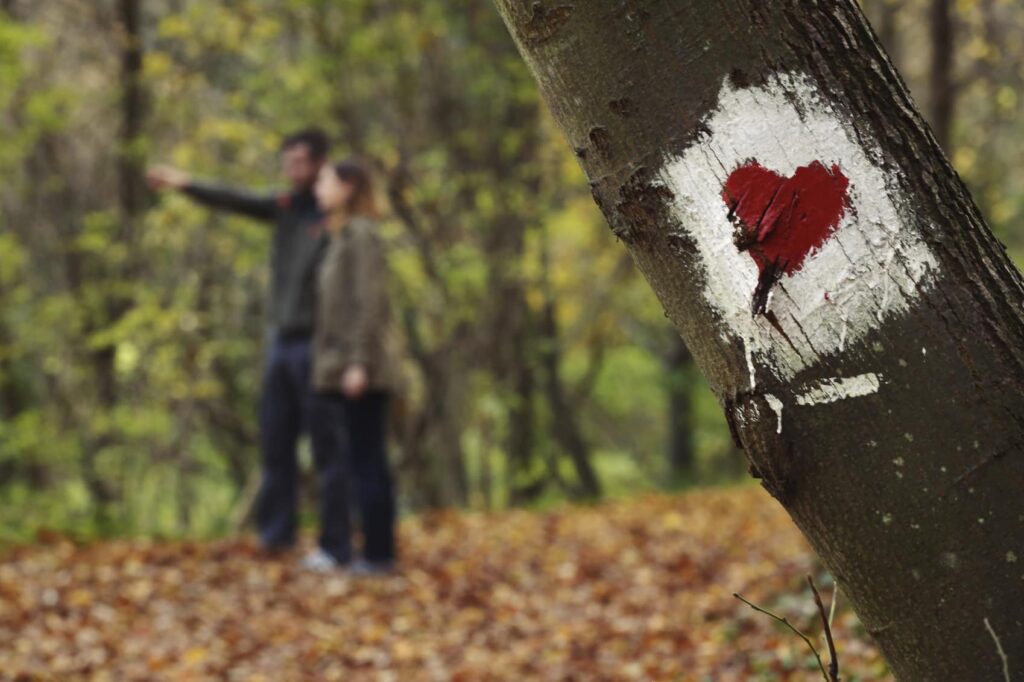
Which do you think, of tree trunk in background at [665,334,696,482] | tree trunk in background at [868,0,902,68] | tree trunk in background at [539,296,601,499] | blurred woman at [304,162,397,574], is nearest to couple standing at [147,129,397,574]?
blurred woman at [304,162,397,574]

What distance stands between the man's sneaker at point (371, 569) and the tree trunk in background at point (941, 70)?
599cm

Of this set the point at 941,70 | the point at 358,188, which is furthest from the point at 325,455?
the point at 941,70

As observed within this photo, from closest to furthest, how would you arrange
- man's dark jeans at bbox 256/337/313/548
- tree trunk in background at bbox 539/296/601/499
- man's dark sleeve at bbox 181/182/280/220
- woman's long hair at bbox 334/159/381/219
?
1. woman's long hair at bbox 334/159/381/219
2. man's dark sleeve at bbox 181/182/280/220
3. man's dark jeans at bbox 256/337/313/548
4. tree trunk in background at bbox 539/296/601/499

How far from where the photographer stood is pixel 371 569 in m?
6.05

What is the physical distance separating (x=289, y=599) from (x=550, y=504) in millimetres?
4989

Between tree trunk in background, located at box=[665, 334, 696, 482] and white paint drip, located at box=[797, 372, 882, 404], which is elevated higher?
white paint drip, located at box=[797, 372, 882, 404]

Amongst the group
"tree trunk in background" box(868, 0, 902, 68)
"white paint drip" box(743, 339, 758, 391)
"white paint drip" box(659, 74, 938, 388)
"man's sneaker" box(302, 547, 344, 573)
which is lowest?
"man's sneaker" box(302, 547, 344, 573)

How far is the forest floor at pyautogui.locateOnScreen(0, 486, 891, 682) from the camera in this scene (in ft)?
13.9

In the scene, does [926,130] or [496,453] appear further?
[496,453]

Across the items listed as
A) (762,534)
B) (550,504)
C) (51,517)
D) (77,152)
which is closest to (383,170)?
(77,152)

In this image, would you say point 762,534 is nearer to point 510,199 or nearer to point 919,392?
point 510,199

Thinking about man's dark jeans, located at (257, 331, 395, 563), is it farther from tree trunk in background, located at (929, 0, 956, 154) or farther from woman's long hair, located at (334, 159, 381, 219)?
tree trunk in background, located at (929, 0, 956, 154)

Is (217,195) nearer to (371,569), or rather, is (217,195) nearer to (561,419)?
(371,569)

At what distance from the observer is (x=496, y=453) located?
17.5m
